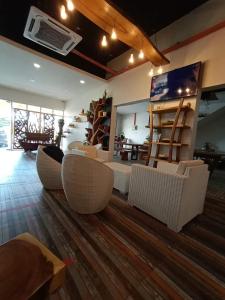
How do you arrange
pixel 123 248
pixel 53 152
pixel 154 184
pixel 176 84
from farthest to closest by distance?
1. pixel 176 84
2. pixel 53 152
3. pixel 154 184
4. pixel 123 248

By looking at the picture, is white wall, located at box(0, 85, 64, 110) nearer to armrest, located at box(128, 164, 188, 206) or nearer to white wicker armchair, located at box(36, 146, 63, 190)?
white wicker armchair, located at box(36, 146, 63, 190)

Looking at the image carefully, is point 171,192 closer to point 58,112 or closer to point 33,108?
point 33,108

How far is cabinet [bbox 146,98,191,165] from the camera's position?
314 cm

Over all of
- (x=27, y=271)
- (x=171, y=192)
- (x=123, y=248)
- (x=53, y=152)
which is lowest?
(x=123, y=248)

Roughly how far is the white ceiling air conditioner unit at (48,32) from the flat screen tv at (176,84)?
1.90 meters

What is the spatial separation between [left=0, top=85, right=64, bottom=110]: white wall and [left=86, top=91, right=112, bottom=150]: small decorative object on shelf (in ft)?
11.9

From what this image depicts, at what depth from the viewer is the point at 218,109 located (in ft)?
21.8

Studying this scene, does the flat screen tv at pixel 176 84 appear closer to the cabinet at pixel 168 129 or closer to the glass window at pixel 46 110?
the cabinet at pixel 168 129

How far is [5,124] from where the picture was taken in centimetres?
716

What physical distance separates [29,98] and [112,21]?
6.60 m

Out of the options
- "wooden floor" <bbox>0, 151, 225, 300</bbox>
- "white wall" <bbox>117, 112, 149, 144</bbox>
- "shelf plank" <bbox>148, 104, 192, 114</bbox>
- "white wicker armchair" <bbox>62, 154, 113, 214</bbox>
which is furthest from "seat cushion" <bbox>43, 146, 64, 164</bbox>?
"white wall" <bbox>117, 112, 149, 144</bbox>

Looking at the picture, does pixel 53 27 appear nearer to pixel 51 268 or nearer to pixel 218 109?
pixel 51 268

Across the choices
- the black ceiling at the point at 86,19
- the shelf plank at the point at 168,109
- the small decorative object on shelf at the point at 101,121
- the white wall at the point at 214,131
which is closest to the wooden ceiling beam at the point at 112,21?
the black ceiling at the point at 86,19

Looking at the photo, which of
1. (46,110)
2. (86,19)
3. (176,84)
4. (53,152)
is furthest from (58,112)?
(176,84)
